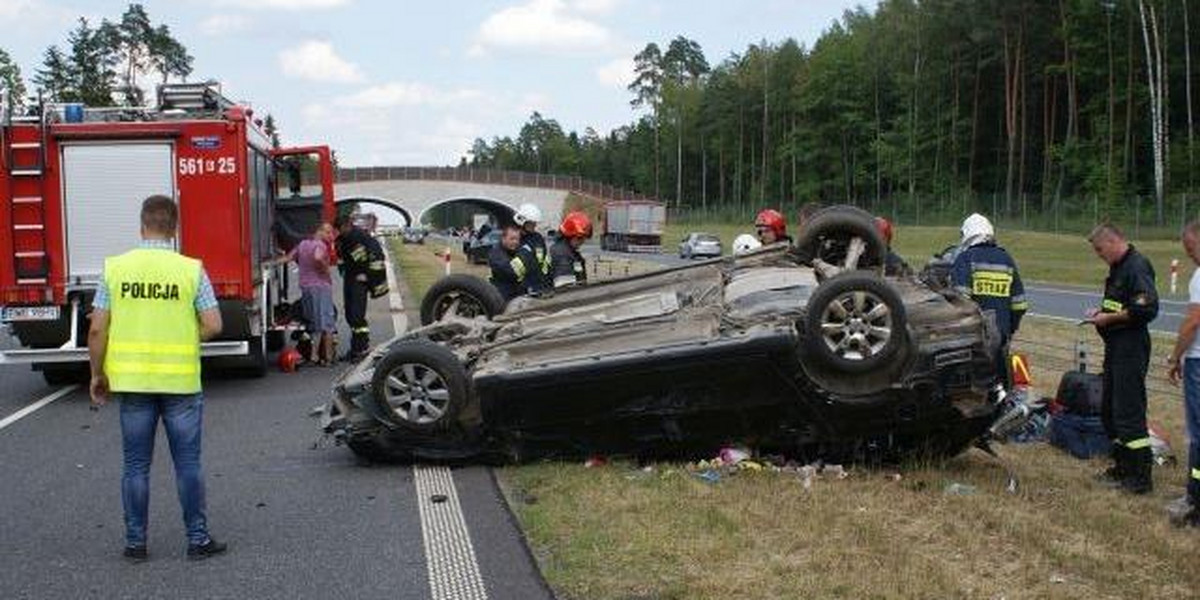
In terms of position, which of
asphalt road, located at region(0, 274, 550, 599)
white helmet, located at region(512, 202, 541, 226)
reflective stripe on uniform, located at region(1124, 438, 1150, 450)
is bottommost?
asphalt road, located at region(0, 274, 550, 599)

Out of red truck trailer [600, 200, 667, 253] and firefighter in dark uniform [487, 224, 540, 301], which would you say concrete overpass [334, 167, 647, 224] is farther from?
firefighter in dark uniform [487, 224, 540, 301]

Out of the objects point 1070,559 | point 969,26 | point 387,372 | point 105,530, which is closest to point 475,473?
point 387,372

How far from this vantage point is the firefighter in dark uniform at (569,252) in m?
9.44

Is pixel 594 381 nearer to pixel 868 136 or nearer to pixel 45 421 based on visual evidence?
pixel 45 421

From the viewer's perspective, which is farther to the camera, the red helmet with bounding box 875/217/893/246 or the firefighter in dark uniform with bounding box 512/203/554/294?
the firefighter in dark uniform with bounding box 512/203/554/294

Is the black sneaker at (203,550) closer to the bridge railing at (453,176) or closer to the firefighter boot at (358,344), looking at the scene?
the firefighter boot at (358,344)

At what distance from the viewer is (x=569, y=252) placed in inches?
377

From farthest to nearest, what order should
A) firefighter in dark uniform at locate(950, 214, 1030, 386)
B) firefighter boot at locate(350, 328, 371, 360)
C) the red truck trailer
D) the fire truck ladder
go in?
the red truck trailer < firefighter boot at locate(350, 328, 371, 360) < the fire truck ladder < firefighter in dark uniform at locate(950, 214, 1030, 386)

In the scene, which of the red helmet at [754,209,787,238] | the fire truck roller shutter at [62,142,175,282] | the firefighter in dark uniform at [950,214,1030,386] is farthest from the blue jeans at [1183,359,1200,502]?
the fire truck roller shutter at [62,142,175,282]

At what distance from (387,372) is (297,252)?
5.87m

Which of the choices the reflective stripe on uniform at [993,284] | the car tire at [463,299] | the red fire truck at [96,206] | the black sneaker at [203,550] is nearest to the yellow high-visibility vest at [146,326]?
the black sneaker at [203,550]

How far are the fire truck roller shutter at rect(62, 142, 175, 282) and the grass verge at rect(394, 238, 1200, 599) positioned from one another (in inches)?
215

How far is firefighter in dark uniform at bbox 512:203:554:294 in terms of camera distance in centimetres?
979

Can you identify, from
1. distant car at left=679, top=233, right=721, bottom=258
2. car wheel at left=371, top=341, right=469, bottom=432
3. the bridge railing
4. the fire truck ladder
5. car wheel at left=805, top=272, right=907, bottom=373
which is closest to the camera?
car wheel at left=805, top=272, right=907, bottom=373
